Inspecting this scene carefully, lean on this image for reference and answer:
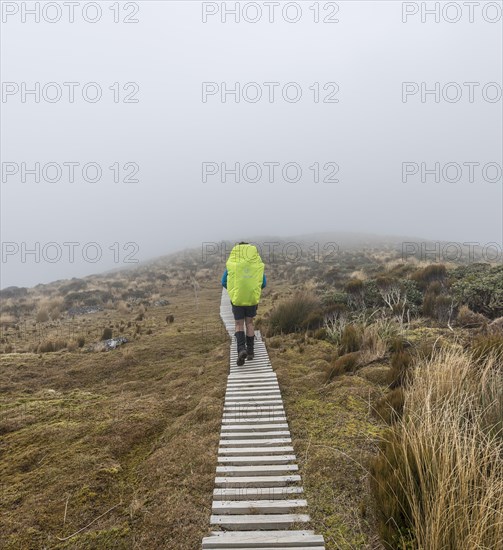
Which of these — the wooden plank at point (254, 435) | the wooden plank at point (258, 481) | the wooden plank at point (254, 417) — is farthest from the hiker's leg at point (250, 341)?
the wooden plank at point (258, 481)

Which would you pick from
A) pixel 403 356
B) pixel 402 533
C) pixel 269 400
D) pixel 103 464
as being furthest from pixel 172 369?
pixel 402 533

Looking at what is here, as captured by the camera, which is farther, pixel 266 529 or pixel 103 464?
pixel 103 464

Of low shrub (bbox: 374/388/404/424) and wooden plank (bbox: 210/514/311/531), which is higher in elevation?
low shrub (bbox: 374/388/404/424)

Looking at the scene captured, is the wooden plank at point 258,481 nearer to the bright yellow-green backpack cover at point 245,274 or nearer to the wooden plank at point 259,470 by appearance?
the wooden plank at point 259,470

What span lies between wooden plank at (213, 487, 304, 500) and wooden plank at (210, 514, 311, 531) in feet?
0.78

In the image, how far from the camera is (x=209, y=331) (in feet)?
34.0

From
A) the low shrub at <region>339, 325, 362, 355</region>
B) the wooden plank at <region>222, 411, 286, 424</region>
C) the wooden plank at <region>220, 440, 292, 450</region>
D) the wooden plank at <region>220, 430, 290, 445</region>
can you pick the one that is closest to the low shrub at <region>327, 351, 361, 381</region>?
the low shrub at <region>339, 325, 362, 355</region>

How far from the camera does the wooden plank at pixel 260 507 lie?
288 centimetres

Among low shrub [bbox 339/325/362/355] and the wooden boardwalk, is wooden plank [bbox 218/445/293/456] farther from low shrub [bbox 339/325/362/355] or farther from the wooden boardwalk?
low shrub [bbox 339/325/362/355]

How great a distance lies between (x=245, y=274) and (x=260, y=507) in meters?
3.82

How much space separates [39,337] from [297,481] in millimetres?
11451

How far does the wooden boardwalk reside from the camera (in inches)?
103

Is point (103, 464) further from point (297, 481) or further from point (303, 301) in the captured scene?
point (303, 301)

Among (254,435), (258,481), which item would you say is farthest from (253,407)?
(258,481)
